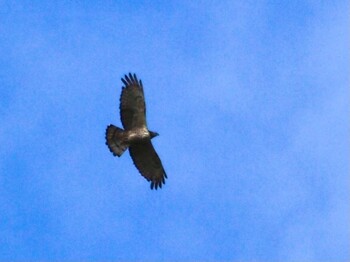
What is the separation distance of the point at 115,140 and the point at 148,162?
57.9 inches

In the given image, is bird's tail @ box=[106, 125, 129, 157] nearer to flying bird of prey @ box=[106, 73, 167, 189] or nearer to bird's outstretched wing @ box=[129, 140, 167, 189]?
flying bird of prey @ box=[106, 73, 167, 189]

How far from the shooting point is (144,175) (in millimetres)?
34969

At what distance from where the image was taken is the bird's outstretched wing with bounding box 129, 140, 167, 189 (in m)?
34.4

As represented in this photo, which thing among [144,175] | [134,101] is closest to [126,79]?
[134,101]

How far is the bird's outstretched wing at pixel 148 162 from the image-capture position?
3444 cm

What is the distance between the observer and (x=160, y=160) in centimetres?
3481

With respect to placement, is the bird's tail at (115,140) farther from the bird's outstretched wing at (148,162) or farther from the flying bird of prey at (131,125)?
the bird's outstretched wing at (148,162)

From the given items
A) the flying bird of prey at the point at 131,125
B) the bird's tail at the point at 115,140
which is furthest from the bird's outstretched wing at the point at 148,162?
the bird's tail at the point at 115,140

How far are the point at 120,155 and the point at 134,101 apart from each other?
1667mm

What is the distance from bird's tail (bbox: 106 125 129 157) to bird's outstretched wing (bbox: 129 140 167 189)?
48 centimetres

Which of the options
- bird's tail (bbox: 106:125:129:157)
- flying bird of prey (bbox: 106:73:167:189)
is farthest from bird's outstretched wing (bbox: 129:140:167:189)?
bird's tail (bbox: 106:125:129:157)

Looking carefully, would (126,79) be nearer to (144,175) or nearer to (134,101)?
(134,101)

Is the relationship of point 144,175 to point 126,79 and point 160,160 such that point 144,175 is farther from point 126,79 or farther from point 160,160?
point 126,79

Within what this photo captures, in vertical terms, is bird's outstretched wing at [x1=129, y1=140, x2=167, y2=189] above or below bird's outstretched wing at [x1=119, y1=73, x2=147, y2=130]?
below
